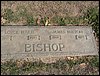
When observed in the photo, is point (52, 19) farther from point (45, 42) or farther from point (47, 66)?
point (47, 66)

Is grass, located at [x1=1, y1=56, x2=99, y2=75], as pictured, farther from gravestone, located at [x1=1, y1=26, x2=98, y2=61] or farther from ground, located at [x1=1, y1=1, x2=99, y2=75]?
gravestone, located at [x1=1, y1=26, x2=98, y2=61]

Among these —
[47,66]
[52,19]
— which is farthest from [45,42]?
[52,19]

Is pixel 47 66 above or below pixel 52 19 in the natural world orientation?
below

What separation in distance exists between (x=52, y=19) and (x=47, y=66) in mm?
1079

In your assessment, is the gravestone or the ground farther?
the gravestone

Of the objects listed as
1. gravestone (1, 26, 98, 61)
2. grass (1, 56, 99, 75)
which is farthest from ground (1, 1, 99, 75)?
gravestone (1, 26, 98, 61)

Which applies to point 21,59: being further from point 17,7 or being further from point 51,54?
point 17,7

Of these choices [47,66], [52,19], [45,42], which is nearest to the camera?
[47,66]

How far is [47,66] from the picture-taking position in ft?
11.5

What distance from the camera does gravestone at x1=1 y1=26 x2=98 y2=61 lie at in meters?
3.66

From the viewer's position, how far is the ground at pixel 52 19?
11.3 feet

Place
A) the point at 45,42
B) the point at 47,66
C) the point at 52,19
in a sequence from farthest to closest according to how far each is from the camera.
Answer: the point at 52,19
the point at 45,42
the point at 47,66

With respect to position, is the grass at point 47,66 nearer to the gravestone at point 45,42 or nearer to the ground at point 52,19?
the ground at point 52,19

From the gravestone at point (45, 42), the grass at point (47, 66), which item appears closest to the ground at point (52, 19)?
the grass at point (47, 66)
